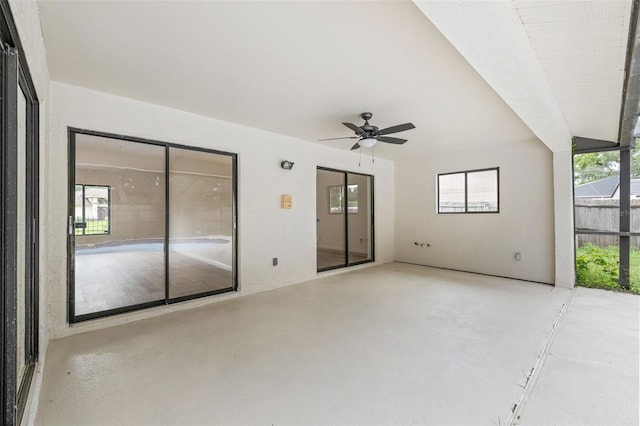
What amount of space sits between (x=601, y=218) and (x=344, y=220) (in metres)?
4.22

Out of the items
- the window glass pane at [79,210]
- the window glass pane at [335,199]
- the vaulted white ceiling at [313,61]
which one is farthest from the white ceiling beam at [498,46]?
the window glass pane at [335,199]

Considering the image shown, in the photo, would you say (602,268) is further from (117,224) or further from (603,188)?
(117,224)

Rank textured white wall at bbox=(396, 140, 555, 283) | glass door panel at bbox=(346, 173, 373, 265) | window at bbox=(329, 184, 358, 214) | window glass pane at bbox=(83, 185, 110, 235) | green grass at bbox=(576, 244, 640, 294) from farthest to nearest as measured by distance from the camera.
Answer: window at bbox=(329, 184, 358, 214)
glass door panel at bbox=(346, 173, 373, 265)
textured white wall at bbox=(396, 140, 555, 283)
green grass at bbox=(576, 244, 640, 294)
window glass pane at bbox=(83, 185, 110, 235)

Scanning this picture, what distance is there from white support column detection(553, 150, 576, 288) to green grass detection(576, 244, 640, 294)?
12.5 inches

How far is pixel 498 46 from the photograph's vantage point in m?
1.75

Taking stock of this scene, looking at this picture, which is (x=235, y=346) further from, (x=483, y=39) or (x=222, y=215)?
(x=483, y=39)

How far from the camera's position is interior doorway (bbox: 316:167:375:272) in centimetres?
600

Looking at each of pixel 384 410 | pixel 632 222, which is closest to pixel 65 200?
pixel 384 410

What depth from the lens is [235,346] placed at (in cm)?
259

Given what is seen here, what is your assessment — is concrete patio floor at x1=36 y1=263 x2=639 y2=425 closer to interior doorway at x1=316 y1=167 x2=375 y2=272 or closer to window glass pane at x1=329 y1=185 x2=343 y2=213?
interior doorway at x1=316 y1=167 x2=375 y2=272

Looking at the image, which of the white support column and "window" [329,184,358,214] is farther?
"window" [329,184,358,214]

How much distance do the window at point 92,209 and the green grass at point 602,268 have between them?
268 inches

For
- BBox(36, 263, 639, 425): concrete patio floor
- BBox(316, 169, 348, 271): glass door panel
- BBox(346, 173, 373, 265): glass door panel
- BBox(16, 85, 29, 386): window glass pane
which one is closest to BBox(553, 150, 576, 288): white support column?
BBox(36, 263, 639, 425): concrete patio floor

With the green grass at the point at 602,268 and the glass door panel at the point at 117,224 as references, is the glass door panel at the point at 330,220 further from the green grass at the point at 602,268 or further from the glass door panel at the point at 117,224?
the green grass at the point at 602,268
